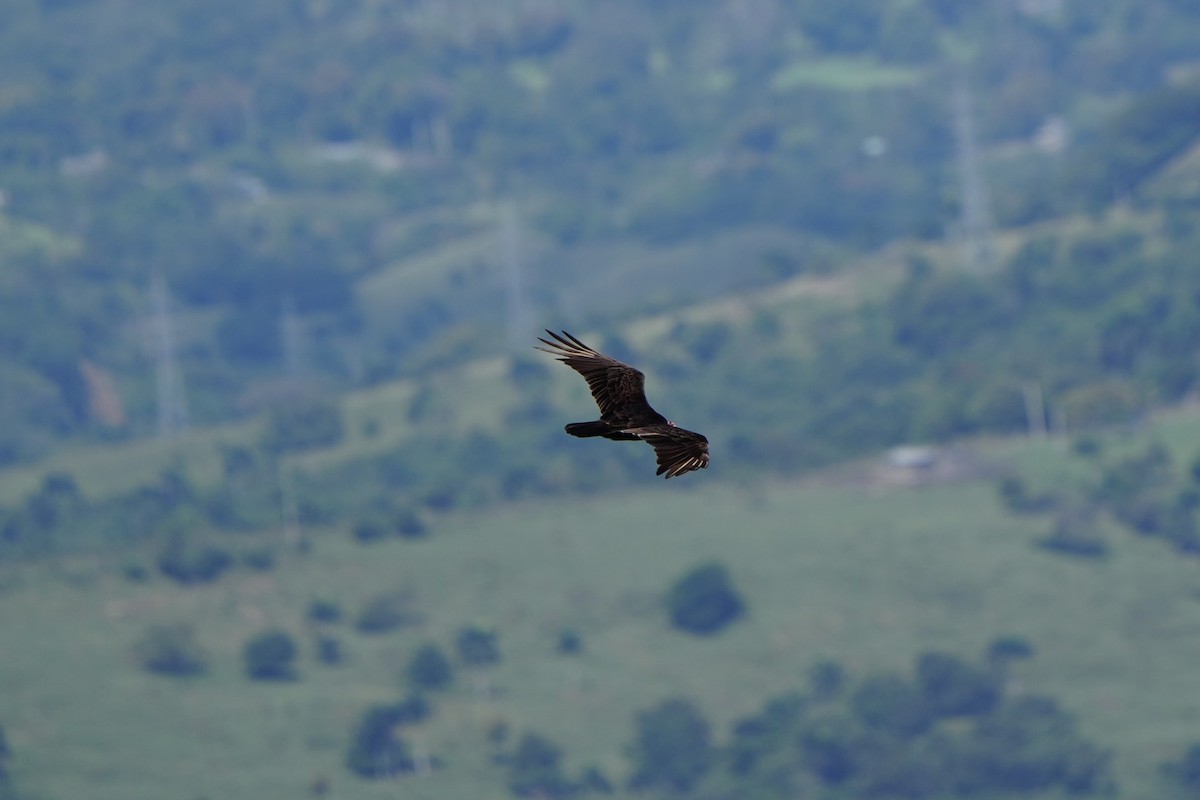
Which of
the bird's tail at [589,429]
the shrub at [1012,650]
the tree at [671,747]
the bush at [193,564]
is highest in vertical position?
the bush at [193,564]

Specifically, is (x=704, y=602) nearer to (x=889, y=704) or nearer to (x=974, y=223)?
(x=889, y=704)

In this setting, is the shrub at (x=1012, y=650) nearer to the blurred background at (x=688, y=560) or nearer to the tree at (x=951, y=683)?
the blurred background at (x=688, y=560)

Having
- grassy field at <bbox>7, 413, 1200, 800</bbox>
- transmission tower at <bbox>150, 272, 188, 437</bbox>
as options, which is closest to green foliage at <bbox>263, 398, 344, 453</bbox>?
transmission tower at <bbox>150, 272, 188, 437</bbox>

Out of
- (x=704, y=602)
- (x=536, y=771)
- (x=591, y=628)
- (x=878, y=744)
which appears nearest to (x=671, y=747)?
(x=536, y=771)

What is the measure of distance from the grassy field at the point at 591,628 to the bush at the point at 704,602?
75cm

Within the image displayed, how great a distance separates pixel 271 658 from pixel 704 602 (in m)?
20.6

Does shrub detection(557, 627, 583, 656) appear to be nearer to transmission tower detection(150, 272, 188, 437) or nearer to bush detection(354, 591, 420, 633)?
bush detection(354, 591, 420, 633)

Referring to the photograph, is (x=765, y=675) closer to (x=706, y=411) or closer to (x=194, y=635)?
(x=194, y=635)

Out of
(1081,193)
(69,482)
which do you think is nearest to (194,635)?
(69,482)

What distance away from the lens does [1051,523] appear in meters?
136

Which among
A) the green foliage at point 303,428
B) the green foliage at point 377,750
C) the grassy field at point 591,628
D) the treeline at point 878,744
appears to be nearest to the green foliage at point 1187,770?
the grassy field at point 591,628

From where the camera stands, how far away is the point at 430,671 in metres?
126

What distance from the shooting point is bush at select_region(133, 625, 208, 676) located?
120 meters

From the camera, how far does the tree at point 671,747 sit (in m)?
119
